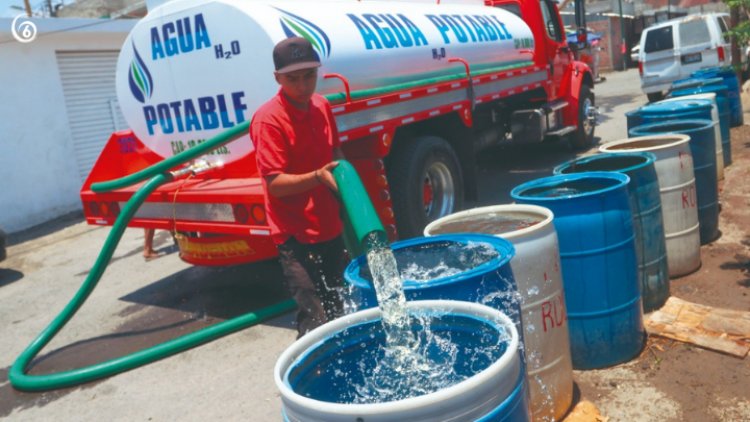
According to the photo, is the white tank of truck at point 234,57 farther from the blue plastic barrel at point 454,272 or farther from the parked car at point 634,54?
the parked car at point 634,54

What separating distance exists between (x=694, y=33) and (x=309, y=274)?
1439 centimetres

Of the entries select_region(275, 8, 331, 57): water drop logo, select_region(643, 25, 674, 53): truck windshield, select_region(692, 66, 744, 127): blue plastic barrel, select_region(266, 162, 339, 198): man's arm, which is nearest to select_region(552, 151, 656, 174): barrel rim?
select_region(266, 162, 339, 198): man's arm

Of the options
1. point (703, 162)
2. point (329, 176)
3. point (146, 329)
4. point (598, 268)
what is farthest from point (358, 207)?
point (703, 162)

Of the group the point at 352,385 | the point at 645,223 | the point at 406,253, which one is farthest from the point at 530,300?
the point at 645,223

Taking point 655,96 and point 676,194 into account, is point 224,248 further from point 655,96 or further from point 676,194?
point 655,96

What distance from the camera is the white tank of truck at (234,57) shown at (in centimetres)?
491

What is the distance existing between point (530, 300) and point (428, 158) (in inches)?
140

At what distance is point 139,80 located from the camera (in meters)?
5.75

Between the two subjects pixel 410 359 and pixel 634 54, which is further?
pixel 634 54

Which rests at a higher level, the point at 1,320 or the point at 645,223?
the point at 645,223

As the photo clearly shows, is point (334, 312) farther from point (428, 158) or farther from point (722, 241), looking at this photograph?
point (722, 241)

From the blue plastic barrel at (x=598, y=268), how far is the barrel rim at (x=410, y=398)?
161 centimetres

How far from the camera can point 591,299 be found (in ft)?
11.5

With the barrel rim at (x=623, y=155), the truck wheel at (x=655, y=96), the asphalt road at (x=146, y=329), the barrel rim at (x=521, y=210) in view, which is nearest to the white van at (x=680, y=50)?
the truck wheel at (x=655, y=96)
